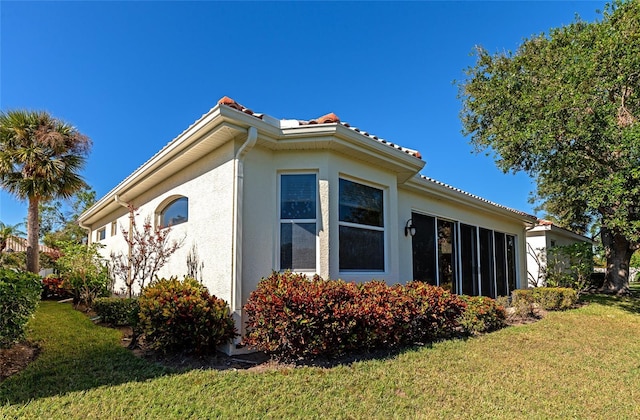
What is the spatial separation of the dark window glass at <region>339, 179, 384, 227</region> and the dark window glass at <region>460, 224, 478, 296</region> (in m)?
5.58

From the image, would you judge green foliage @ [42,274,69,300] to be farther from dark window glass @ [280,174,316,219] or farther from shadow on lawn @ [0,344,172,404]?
dark window glass @ [280,174,316,219]

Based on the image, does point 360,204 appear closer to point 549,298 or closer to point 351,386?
point 351,386

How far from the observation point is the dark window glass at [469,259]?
1224 centimetres

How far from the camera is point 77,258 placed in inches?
476

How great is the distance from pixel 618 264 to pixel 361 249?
1592 cm

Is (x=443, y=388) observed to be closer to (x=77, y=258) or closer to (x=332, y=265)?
(x=332, y=265)

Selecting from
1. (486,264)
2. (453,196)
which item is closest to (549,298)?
(486,264)

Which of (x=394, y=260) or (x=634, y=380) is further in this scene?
(x=394, y=260)

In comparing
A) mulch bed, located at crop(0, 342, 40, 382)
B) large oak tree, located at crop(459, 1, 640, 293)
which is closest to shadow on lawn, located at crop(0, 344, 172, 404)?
mulch bed, located at crop(0, 342, 40, 382)

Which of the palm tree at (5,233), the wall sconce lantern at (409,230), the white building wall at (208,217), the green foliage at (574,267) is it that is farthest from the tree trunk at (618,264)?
the palm tree at (5,233)

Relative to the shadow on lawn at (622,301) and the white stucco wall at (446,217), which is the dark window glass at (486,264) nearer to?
the white stucco wall at (446,217)

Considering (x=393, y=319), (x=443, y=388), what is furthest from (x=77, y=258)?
(x=443, y=388)

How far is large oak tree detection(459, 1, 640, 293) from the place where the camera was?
10.2 metres

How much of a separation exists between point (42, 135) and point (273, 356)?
1457cm
